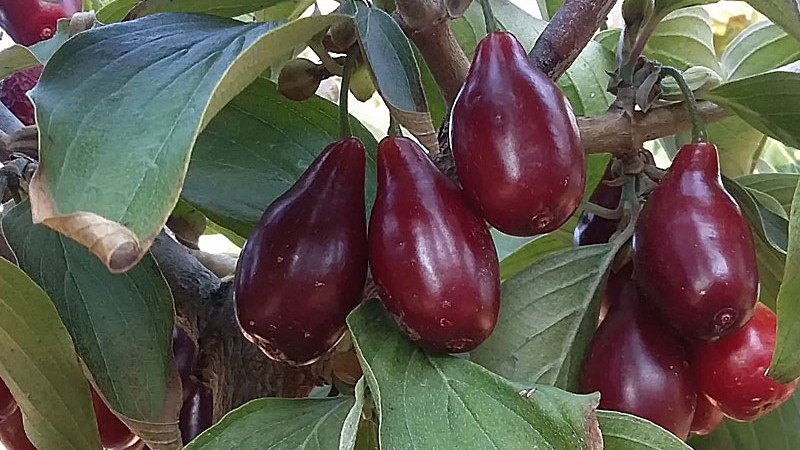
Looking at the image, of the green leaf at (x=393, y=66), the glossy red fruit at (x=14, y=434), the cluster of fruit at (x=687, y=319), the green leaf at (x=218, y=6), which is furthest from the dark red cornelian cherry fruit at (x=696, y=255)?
the glossy red fruit at (x=14, y=434)

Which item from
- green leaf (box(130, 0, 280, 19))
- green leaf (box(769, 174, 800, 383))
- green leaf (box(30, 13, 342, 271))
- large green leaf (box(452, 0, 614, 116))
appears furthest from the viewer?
large green leaf (box(452, 0, 614, 116))

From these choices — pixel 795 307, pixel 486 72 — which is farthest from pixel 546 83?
pixel 795 307

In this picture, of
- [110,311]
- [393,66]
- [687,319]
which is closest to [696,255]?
[687,319]

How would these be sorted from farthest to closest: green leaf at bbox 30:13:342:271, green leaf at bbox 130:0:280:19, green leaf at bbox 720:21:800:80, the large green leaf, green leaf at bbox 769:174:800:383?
green leaf at bbox 720:21:800:80 → the large green leaf → green leaf at bbox 130:0:280:19 → green leaf at bbox 769:174:800:383 → green leaf at bbox 30:13:342:271

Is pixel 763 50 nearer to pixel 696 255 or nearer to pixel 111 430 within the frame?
pixel 696 255

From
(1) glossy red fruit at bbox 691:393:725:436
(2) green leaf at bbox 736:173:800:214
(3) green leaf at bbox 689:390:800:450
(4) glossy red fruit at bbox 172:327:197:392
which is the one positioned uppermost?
(2) green leaf at bbox 736:173:800:214

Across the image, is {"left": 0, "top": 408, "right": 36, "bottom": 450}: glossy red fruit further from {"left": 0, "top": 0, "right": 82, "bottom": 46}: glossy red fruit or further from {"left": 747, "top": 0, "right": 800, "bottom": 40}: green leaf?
{"left": 747, "top": 0, "right": 800, "bottom": 40}: green leaf

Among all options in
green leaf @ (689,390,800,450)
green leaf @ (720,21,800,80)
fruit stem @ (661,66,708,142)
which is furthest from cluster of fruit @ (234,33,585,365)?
green leaf @ (720,21,800,80)

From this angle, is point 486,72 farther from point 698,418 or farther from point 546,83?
point 698,418
